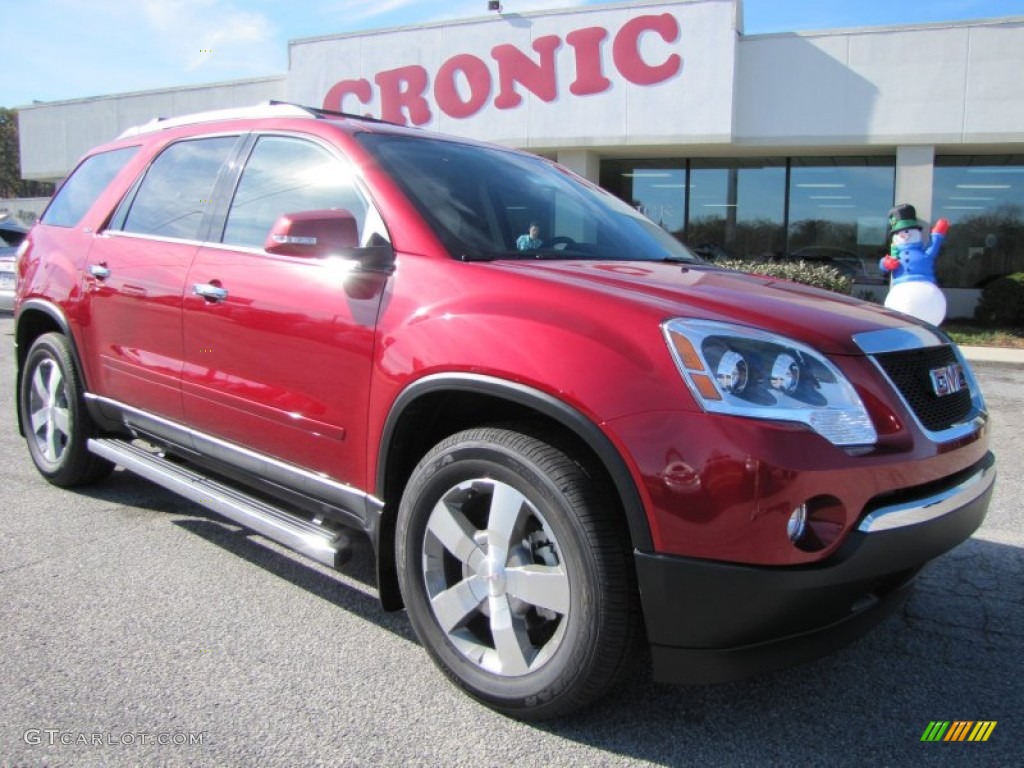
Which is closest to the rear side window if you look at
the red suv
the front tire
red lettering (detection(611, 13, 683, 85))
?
the red suv

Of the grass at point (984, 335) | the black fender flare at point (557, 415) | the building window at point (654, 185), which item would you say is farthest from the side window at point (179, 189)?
the building window at point (654, 185)

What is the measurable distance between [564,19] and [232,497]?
1403 cm

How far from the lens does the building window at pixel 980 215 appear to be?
49.8ft

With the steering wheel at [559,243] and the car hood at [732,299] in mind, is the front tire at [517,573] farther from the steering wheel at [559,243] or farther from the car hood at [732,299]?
the steering wheel at [559,243]

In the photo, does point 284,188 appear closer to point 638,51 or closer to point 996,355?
point 996,355

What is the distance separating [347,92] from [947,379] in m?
16.6

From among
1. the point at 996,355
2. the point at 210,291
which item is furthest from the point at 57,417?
the point at 996,355

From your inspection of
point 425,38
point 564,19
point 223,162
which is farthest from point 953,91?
point 223,162

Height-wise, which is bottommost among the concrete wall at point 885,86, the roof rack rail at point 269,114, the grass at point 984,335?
the grass at point 984,335

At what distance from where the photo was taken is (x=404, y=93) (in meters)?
16.5

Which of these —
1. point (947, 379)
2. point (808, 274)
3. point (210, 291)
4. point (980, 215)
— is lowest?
point (947, 379)

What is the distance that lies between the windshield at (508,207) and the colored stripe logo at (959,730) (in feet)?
6.32

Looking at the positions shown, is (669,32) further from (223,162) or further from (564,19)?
(223,162)

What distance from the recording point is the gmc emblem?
7.81 feet
